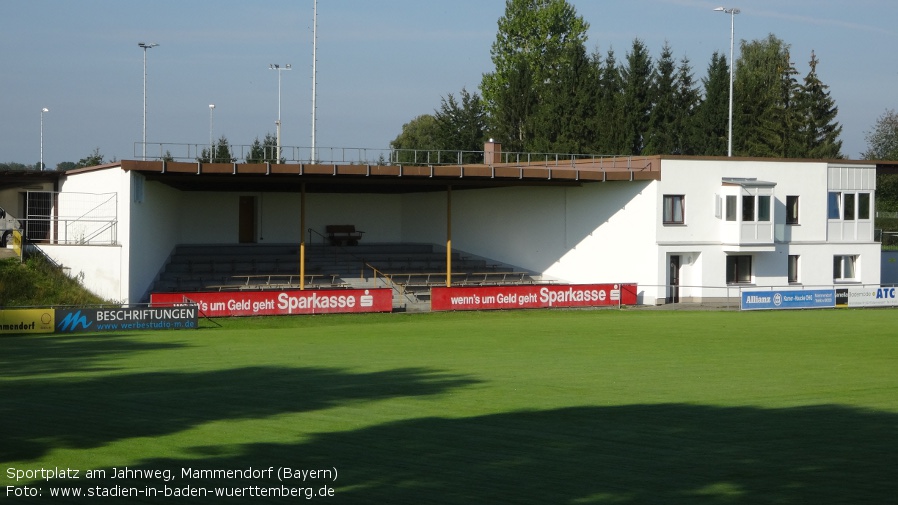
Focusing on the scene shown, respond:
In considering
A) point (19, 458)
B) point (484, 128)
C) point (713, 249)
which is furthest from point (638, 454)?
point (484, 128)

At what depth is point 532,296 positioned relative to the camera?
4128 centimetres

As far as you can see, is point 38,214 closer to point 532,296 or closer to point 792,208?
point 532,296

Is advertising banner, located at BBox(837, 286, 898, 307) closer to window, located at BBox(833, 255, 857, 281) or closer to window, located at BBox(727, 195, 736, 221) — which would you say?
window, located at BBox(833, 255, 857, 281)

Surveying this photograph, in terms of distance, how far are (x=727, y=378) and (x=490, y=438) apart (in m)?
8.10

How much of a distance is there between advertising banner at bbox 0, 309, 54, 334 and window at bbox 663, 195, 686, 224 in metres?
25.9

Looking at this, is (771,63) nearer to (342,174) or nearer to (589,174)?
(589,174)

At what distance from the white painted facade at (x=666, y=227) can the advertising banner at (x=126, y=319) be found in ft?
23.6

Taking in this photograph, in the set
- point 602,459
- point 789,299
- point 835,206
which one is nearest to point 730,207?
point 789,299

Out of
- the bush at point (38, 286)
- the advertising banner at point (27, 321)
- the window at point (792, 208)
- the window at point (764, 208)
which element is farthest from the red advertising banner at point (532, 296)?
the advertising banner at point (27, 321)

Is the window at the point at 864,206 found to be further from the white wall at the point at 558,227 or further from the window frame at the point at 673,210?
the white wall at the point at 558,227

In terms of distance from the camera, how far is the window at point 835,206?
46281mm

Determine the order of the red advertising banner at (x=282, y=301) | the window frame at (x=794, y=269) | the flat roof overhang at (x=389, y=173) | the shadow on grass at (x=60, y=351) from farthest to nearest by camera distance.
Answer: the window frame at (x=794, y=269) → the flat roof overhang at (x=389, y=173) → the red advertising banner at (x=282, y=301) → the shadow on grass at (x=60, y=351)

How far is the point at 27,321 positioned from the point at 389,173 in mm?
16192

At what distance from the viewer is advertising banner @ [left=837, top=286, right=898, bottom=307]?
4322 centimetres
